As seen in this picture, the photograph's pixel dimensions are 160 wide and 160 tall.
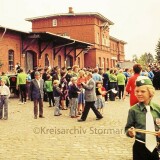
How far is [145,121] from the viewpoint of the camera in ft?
13.4

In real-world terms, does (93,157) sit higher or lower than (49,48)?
lower

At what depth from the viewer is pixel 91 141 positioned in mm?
8516

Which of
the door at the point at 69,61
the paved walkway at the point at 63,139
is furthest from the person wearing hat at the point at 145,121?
the door at the point at 69,61

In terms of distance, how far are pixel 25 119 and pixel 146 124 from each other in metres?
9.19

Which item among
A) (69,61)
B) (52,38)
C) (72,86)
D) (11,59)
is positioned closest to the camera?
(72,86)

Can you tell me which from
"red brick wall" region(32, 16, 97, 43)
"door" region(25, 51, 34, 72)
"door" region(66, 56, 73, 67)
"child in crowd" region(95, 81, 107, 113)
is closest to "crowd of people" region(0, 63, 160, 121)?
"child in crowd" region(95, 81, 107, 113)

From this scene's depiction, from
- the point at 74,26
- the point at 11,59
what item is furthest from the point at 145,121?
the point at 74,26

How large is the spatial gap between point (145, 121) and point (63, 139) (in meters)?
5.02

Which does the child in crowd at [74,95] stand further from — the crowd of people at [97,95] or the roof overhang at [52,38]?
the roof overhang at [52,38]

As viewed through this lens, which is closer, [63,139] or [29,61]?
[63,139]

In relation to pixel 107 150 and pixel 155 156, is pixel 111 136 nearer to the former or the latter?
pixel 107 150

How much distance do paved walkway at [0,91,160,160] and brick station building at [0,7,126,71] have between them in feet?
50.4

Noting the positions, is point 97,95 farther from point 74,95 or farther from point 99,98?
point 74,95

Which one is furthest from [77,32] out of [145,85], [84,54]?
[145,85]
